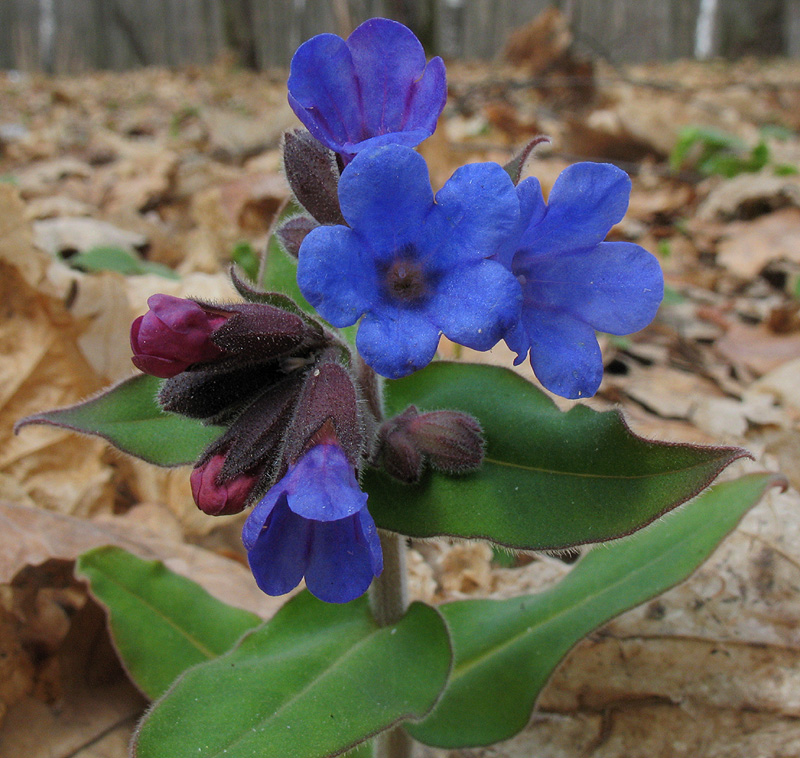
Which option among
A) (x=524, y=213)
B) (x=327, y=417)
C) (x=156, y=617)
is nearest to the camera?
(x=524, y=213)

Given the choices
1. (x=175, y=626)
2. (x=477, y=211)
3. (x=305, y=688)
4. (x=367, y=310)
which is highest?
(x=477, y=211)

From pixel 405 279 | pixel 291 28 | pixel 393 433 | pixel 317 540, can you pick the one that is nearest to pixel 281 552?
pixel 317 540

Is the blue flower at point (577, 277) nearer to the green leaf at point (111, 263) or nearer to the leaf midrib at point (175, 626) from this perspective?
the leaf midrib at point (175, 626)

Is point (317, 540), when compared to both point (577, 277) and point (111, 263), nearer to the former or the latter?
point (577, 277)

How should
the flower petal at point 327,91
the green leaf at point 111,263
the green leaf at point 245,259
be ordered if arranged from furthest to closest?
the green leaf at point 245,259
the green leaf at point 111,263
the flower petal at point 327,91

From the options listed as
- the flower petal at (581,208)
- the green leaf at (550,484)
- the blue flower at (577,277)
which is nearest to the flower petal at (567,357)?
the blue flower at (577,277)

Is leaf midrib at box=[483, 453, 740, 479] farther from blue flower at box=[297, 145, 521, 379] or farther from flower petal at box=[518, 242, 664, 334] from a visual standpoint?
blue flower at box=[297, 145, 521, 379]

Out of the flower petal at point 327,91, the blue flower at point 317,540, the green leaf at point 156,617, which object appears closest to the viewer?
the blue flower at point 317,540
